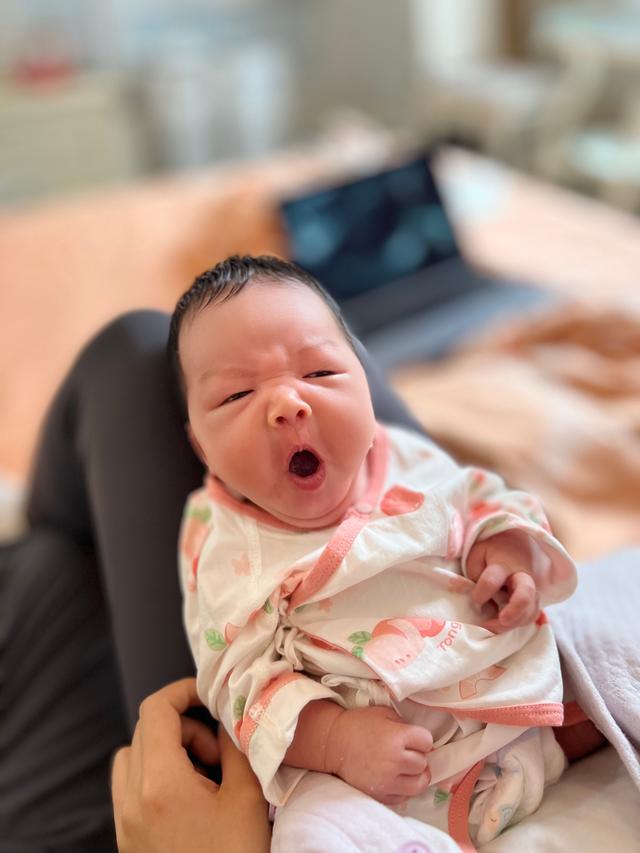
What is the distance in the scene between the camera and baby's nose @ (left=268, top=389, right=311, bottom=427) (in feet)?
1.54

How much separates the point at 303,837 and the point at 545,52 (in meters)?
2.91

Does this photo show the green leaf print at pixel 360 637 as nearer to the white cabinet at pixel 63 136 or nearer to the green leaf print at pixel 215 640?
the green leaf print at pixel 215 640

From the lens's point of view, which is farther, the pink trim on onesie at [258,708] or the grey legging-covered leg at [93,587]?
the grey legging-covered leg at [93,587]

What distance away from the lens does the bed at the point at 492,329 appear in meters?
1.00

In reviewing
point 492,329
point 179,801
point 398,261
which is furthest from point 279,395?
point 398,261

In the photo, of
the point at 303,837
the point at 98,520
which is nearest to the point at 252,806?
the point at 303,837

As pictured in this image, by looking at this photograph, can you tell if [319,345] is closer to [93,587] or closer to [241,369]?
[241,369]

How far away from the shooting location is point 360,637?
A: 52 cm

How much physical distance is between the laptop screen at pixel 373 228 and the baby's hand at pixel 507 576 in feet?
3.39

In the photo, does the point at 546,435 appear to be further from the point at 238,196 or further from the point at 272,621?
the point at 238,196

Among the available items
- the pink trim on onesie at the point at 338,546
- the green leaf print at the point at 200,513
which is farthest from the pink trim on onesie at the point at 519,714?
the green leaf print at the point at 200,513

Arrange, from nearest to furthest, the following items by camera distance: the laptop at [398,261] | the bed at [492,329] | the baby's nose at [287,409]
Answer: the baby's nose at [287,409]
the bed at [492,329]
the laptop at [398,261]

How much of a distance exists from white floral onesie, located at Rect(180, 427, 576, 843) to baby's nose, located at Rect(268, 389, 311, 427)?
9 cm

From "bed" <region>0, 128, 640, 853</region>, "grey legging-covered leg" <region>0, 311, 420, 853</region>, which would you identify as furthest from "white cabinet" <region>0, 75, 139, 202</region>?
"grey legging-covered leg" <region>0, 311, 420, 853</region>
